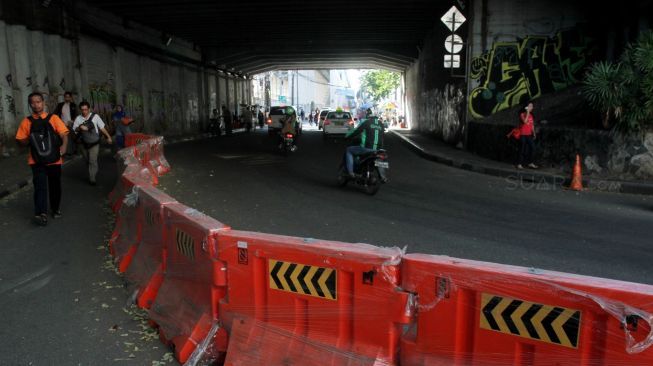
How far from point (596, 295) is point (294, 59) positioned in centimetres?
4022

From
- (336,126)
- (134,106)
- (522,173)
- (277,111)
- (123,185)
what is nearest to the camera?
(123,185)

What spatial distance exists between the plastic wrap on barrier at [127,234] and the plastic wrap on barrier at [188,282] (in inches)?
45.9

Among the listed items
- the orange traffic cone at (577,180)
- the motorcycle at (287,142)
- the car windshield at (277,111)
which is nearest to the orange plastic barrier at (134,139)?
the motorcycle at (287,142)

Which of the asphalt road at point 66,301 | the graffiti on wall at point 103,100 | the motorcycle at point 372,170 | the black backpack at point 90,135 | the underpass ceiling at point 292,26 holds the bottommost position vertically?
the asphalt road at point 66,301

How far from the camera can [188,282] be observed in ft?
12.8

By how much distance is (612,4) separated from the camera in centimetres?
1655

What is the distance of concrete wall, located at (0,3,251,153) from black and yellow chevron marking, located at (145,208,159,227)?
12978 millimetres

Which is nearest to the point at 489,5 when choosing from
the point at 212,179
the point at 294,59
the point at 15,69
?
the point at 212,179

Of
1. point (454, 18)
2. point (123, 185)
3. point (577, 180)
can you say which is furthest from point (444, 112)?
point (123, 185)

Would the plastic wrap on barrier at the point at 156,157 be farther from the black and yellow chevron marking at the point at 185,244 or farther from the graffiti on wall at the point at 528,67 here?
the graffiti on wall at the point at 528,67

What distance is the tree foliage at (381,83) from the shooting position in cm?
8044

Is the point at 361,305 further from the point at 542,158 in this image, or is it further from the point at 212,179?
the point at 542,158

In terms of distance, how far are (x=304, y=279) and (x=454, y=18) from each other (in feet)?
57.1

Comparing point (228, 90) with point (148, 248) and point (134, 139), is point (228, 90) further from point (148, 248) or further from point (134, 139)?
point (148, 248)
